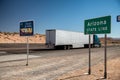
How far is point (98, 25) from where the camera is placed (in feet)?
39.0

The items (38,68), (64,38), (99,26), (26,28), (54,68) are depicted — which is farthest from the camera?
(64,38)

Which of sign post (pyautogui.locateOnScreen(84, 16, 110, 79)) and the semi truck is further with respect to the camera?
the semi truck

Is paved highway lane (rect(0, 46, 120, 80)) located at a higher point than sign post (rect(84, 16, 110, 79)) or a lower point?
lower

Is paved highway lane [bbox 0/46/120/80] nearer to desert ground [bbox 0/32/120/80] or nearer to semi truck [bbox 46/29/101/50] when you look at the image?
desert ground [bbox 0/32/120/80]

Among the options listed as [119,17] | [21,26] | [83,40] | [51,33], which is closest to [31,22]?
[21,26]

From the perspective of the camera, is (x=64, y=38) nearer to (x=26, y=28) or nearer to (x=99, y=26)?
(x=26, y=28)

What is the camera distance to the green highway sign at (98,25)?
11298 mm

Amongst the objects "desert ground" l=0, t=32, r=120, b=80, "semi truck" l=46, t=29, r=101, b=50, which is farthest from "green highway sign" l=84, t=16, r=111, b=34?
"semi truck" l=46, t=29, r=101, b=50

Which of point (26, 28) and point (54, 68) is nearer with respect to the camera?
point (54, 68)

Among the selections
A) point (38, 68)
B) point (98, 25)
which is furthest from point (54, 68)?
point (98, 25)

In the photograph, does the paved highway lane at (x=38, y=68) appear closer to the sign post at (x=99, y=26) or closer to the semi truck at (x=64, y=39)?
the sign post at (x=99, y=26)

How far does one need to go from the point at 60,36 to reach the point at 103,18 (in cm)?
2977

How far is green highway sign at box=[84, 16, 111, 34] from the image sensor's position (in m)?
11.3

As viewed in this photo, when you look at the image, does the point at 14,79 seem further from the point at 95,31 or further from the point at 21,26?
the point at 21,26
